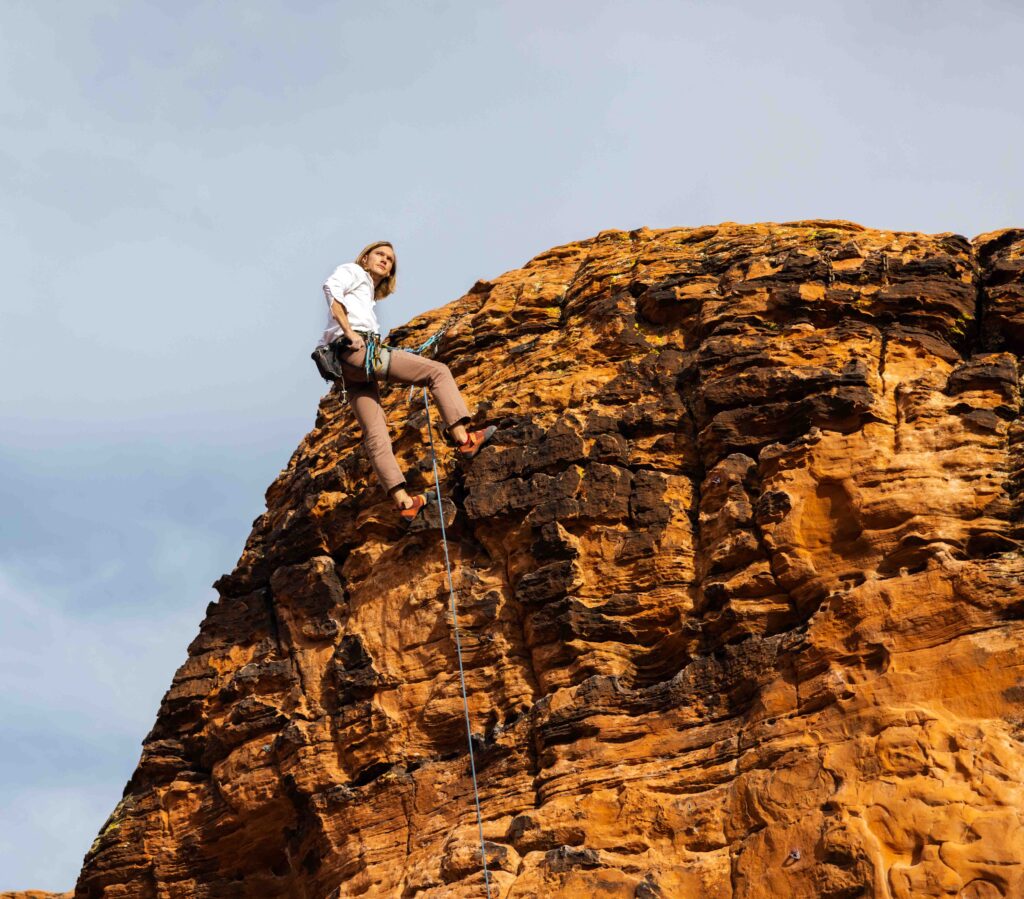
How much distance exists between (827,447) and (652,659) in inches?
122

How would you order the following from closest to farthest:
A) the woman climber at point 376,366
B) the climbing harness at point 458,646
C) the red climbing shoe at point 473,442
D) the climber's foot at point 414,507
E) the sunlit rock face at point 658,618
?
the sunlit rock face at point 658,618
the climbing harness at point 458,646
the woman climber at point 376,366
the red climbing shoe at point 473,442
the climber's foot at point 414,507

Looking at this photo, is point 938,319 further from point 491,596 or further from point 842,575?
point 491,596

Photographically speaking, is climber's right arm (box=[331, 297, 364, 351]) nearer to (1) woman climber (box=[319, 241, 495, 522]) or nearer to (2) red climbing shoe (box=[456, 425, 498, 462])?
(1) woman climber (box=[319, 241, 495, 522])

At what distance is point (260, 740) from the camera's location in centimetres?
2080

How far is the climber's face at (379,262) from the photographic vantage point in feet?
61.2

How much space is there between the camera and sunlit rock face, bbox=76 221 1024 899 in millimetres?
15859

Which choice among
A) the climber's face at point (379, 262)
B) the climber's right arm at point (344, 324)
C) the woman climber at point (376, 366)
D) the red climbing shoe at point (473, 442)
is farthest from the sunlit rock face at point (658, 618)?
the climber's right arm at point (344, 324)

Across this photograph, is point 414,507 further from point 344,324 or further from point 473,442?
point 344,324

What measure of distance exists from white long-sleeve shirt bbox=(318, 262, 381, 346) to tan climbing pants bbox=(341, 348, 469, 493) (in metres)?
0.52

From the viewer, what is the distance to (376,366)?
18188 millimetres

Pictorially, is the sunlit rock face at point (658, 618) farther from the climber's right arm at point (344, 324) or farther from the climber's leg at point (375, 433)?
the climber's right arm at point (344, 324)

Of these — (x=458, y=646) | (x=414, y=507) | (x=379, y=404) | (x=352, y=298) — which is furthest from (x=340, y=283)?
(x=458, y=646)

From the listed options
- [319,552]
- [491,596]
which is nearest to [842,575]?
[491,596]

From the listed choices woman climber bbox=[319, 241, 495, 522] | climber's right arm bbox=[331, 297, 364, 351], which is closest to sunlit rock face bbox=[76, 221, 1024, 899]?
woman climber bbox=[319, 241, 495, 522]
